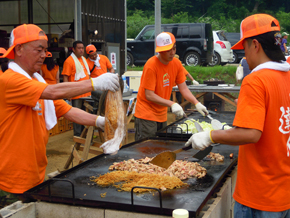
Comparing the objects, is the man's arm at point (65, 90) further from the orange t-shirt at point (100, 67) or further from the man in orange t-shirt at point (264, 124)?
the orange t-shirt at point (100, 67)

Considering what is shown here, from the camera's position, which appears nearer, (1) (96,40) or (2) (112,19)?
(1) (96,40)

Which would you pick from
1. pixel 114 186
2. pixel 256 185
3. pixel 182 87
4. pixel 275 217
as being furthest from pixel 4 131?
pixel 182 87

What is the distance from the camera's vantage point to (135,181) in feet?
9.15

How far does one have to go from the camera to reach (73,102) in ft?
25.9

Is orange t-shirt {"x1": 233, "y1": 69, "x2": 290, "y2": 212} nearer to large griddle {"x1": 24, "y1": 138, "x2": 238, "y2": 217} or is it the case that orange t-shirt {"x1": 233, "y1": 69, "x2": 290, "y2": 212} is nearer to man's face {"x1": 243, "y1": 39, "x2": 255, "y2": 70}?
man's face {"x1": 243, "y1": 39, "x2": 255, "y2": 70}

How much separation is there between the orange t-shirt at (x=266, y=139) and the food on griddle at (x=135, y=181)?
59 cm

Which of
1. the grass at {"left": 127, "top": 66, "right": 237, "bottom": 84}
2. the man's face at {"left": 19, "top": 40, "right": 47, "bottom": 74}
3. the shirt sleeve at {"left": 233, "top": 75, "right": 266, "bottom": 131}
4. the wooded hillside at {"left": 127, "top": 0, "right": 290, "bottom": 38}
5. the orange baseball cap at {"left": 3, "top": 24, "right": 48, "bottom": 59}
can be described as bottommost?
the grass at {"left": 127, "top": 66, "right": 237, "bottom": 84}

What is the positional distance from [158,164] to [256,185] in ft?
3.19

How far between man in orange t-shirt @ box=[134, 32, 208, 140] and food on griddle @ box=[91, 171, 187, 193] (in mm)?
1800

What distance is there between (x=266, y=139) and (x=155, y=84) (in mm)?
2608

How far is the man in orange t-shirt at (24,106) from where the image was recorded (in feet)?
8.20

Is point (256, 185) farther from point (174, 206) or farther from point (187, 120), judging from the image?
point (187, 120)

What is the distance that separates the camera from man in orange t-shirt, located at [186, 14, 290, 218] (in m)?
2.12

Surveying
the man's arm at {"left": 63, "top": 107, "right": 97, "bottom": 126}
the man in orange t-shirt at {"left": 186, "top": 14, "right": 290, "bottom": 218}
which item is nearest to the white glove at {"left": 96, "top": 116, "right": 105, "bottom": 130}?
the man's arm at {"left": 63, "top": 107, "right": 97, "bottom": 126}
